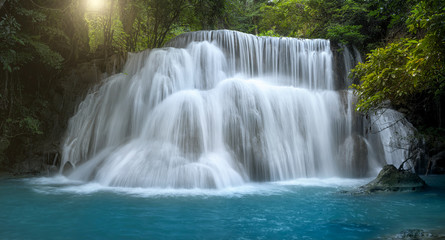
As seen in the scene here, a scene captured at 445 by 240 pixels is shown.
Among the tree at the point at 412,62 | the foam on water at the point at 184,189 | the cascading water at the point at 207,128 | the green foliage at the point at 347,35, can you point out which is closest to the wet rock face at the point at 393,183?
the foam on water at the point at 184,189

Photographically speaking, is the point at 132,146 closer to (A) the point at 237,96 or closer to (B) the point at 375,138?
(A) the point at 237,96

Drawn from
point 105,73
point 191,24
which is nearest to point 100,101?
point 105,73

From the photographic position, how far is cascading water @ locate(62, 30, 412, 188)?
28.4 ft

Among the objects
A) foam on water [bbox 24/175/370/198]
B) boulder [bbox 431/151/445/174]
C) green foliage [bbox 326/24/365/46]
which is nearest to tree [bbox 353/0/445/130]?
foam on water [bbox 24/175/370/198]

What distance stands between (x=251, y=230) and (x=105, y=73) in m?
10.3

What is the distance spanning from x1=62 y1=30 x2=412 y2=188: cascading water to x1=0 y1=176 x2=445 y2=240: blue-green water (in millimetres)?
976

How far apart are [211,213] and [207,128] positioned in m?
4.37

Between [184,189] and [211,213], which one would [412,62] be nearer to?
[211,213]

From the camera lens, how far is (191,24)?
57.0ft

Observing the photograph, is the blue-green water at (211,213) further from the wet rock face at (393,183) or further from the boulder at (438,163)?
the boulder at (438,163)

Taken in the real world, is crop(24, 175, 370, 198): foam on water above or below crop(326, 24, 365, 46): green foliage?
below

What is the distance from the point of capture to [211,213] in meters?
5.68

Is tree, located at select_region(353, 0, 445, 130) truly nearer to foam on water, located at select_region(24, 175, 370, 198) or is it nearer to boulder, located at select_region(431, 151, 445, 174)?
foam on water, located at select_region(24, 175, 370, 198)

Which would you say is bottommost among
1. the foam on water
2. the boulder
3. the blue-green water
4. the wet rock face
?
the blue-green water
